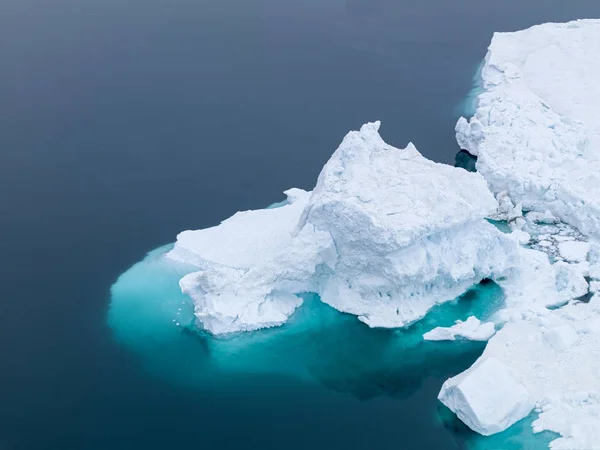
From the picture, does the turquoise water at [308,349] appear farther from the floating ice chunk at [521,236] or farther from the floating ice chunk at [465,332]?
the floating ice chunk at [521,236]

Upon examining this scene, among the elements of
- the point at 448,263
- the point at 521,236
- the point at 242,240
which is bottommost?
the point at 521,236

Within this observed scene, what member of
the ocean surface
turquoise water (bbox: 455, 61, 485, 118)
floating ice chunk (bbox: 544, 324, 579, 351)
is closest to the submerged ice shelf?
floating ice chunk (bbox: 544, 324, 579, 351)

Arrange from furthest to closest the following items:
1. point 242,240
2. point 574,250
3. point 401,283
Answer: point 574,250 < point 242,240 < point 401,283

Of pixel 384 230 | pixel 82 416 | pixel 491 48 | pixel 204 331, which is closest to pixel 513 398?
pixel 384 230

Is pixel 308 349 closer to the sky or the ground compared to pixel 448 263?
closer to the ground

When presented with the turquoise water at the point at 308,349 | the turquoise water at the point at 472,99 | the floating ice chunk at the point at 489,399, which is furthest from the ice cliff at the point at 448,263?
the turquoise water at the point at 472,99

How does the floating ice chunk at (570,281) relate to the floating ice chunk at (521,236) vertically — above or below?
below

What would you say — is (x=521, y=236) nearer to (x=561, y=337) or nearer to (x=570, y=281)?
(x=570, y=281)

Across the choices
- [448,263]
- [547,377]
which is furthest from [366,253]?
[547,377]
